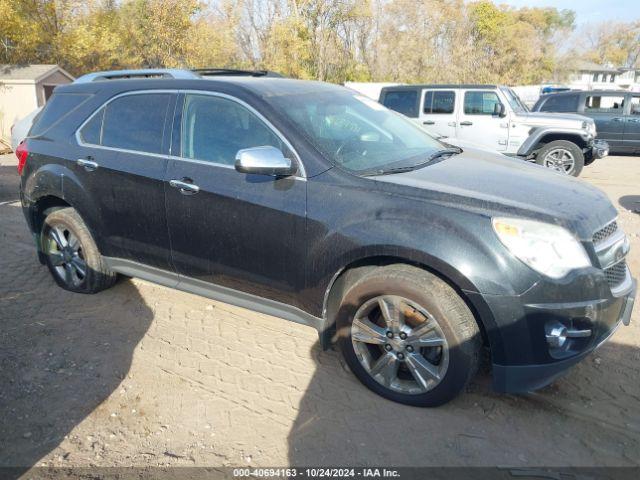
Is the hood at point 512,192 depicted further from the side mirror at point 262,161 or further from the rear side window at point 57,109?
the rear side window at point 57,109

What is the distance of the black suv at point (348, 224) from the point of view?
9.26ft

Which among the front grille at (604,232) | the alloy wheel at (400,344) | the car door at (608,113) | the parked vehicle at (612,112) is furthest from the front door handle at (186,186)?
the car door at (608,113)

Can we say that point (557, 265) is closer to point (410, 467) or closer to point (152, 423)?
point (410, 467)

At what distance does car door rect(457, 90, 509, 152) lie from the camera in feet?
34.6

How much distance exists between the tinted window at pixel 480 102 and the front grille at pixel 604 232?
25.8ft

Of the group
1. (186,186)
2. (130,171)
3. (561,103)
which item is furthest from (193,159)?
(561,103)

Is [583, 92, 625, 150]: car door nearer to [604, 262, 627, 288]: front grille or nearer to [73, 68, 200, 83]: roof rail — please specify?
[604, 262, 627, 288]: front grille

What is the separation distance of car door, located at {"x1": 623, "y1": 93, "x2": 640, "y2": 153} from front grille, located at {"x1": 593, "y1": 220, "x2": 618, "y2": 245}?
1313 centimetres

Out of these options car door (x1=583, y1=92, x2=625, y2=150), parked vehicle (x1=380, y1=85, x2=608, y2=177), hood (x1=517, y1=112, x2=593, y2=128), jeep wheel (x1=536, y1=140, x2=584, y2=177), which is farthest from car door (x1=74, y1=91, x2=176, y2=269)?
car door (x1=583, y1=92, x2=625, y2=150)

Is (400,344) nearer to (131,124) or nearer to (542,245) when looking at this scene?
(542,245)

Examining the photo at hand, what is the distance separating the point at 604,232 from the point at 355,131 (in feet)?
5.60

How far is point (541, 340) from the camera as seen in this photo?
280 centimetres

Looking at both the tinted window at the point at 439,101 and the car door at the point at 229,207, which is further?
the tinted window at the point at 439,101

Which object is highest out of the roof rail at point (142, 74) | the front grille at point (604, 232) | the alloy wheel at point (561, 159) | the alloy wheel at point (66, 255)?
the roof rail at point (142, 74)
